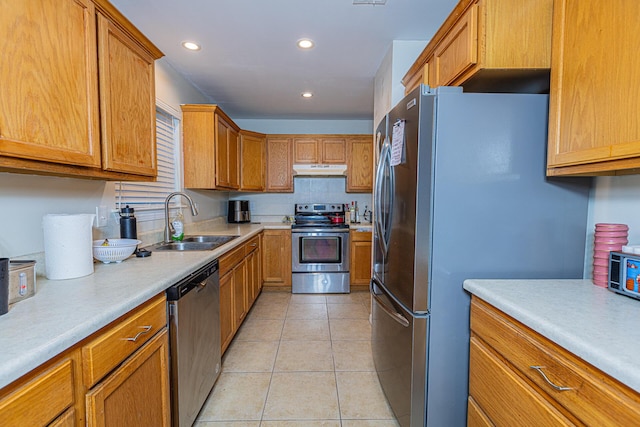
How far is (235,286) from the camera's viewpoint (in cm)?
243

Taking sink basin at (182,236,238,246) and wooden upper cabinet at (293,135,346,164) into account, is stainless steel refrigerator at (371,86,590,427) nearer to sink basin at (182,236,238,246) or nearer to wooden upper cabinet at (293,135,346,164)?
sink basin at (182,236,238,246)

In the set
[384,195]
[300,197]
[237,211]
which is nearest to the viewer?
[384,195]

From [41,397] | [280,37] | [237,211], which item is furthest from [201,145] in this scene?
[41,397]

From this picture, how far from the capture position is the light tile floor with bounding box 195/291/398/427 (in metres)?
1.66

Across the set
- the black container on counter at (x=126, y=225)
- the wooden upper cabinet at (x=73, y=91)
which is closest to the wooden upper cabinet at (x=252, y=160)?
the black container on counter at (x=126, y=225)

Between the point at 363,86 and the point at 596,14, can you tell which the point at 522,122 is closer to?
the point at 596,14

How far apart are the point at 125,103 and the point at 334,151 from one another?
305cm

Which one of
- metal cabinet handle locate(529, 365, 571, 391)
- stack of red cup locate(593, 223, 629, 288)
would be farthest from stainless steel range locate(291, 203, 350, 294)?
metal cabinet handle locate(529, 365, 571, 391)

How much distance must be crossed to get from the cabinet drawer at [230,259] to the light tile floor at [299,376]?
2.31 ft

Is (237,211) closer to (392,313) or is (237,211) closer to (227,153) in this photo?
(227,153)

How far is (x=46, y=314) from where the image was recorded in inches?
34.1

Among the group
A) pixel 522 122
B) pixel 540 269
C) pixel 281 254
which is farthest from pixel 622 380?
pixel 281 254

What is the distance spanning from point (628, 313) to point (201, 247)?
7.76 ft

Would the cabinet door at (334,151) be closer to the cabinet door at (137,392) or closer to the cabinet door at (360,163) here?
the cabinet door at (360,163)
